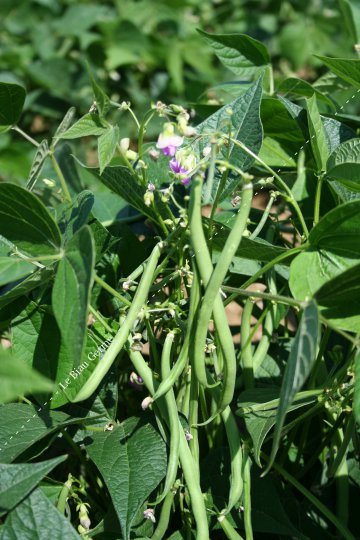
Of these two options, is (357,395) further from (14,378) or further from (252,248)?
(14,378)

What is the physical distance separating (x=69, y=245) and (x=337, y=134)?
403 millimetres

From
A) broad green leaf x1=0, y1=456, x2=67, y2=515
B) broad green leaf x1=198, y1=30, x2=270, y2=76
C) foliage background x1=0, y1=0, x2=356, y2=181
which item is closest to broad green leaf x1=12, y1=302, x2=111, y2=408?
broad green leaf x1=0, y1=456, x2=67, y2=515

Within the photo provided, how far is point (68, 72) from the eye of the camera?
309 centimetres

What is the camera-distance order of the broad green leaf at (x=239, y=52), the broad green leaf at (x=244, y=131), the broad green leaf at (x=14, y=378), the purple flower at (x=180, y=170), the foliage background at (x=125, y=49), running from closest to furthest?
the broad green leaf at (x=14, y=378), the purple flower at (x=180, y=170), the broad green leaf at (x=244, y=131), the broad green leaf at (x=239, y=52), the foliage background at (x=125, y=49)

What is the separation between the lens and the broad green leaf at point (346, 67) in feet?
Result: 2.93

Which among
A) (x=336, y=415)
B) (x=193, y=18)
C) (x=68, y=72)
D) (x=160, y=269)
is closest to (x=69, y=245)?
(x=160, y=269)

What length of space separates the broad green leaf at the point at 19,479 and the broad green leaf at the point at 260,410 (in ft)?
0.61

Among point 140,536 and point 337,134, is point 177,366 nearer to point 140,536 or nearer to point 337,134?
point 140,536

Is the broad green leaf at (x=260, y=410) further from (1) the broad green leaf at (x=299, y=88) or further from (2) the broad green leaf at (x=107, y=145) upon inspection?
(1) the broad green leaf at (x=299, y=88)

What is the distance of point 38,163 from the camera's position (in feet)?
2.79

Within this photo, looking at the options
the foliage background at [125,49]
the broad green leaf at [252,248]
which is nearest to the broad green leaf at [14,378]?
the broad green leaf at [252,248]

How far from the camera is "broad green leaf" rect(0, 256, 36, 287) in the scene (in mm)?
683

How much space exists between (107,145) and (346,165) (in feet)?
0.80

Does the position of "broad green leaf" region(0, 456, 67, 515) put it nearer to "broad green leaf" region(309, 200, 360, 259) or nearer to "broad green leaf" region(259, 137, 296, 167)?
"broad green leaf" region(309, 200, 360, 259)
